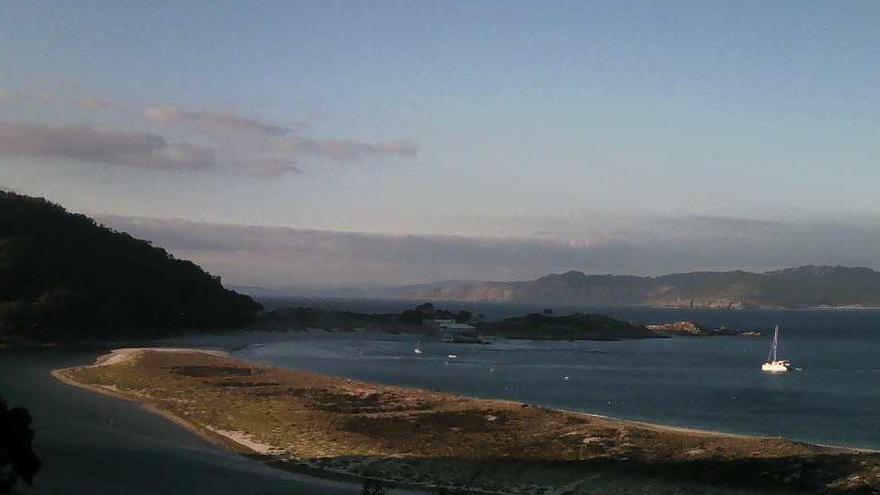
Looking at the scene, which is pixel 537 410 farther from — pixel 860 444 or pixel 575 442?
pixel 860 444

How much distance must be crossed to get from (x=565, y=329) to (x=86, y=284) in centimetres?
6860

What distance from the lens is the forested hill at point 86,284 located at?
7325cm

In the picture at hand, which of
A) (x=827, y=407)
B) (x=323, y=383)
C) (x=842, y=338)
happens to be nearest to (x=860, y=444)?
(x=827, y=407)

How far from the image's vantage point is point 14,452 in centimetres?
1739

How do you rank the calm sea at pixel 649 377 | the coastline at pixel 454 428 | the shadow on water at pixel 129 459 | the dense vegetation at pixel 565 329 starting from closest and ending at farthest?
the shadow on water at pixel 129 459, the coastline at pixel 454 428, the calm sea at pixel 649 377, the dense vegetation at pixel 565 329

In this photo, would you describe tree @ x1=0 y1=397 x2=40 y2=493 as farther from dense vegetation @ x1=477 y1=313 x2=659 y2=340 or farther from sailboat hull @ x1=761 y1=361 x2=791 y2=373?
dense vegetation @ x1=477 y1=313 x2=659 y2=340

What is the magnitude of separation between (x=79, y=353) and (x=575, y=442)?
45.9 metres

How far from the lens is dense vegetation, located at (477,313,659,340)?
123 metres

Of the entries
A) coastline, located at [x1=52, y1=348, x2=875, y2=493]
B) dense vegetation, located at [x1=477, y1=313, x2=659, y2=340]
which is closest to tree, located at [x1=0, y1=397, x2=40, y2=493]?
coastline, located at [x1=52, y1=348, x2=875, y2=493]

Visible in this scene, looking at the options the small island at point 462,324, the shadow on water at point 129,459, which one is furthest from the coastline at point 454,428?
the small island at point 462,324

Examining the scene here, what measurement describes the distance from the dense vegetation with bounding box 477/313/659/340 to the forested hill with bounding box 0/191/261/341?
3897 centimetres

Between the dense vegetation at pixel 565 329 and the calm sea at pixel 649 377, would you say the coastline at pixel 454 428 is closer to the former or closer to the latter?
the calm sea at pixel 649 377

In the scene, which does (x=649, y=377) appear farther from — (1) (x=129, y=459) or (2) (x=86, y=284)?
(2) (x=86, y=284)

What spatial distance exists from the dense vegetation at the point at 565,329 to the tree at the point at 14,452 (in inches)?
4104
